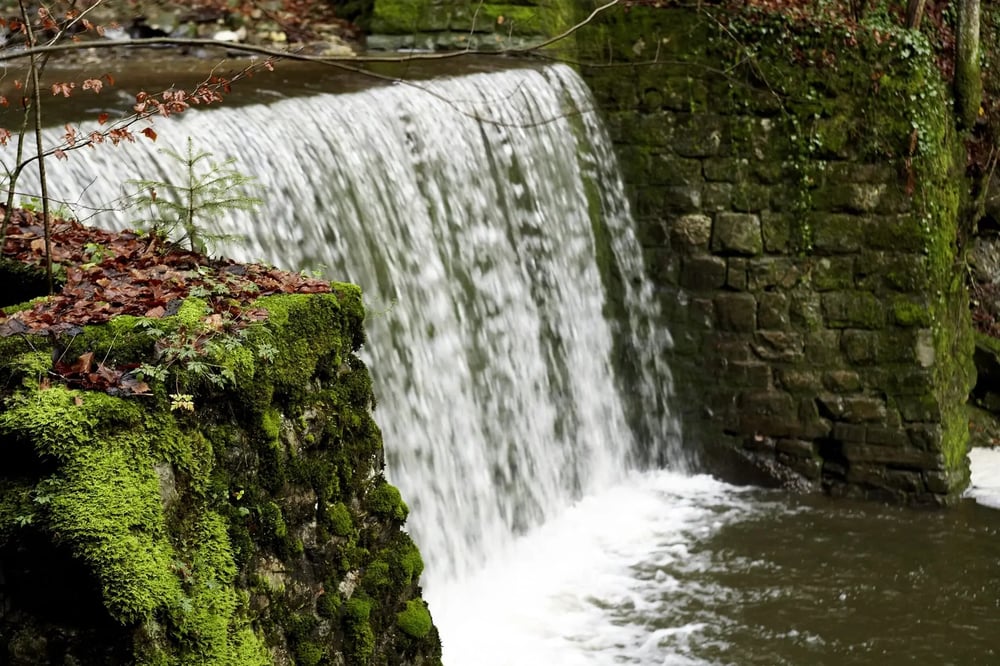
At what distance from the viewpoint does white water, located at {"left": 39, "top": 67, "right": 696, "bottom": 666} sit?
190 inches

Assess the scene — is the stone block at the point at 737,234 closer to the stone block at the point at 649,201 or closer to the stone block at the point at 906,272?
the stone block at the point at 649,201

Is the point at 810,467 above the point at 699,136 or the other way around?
the other way around

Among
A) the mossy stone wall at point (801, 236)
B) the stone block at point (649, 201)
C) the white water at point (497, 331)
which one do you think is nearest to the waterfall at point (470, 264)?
the white water at point (497, 331)

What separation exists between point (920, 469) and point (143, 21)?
644cm

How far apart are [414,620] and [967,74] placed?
6.17 meters

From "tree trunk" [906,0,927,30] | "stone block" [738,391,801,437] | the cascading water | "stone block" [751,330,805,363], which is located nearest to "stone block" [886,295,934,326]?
"stone block" [751,330,805,363]

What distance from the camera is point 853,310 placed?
7.07m

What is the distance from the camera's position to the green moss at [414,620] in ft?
10.6

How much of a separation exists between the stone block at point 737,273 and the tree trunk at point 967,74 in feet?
6.36

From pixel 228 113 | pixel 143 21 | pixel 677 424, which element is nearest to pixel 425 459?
pixel 228 113

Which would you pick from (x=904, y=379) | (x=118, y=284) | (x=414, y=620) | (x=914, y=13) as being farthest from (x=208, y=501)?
(x=914, y=13)

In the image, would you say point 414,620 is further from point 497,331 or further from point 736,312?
point 736,312

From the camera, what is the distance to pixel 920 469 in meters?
6.92

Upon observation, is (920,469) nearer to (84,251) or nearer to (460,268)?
(460,268)
